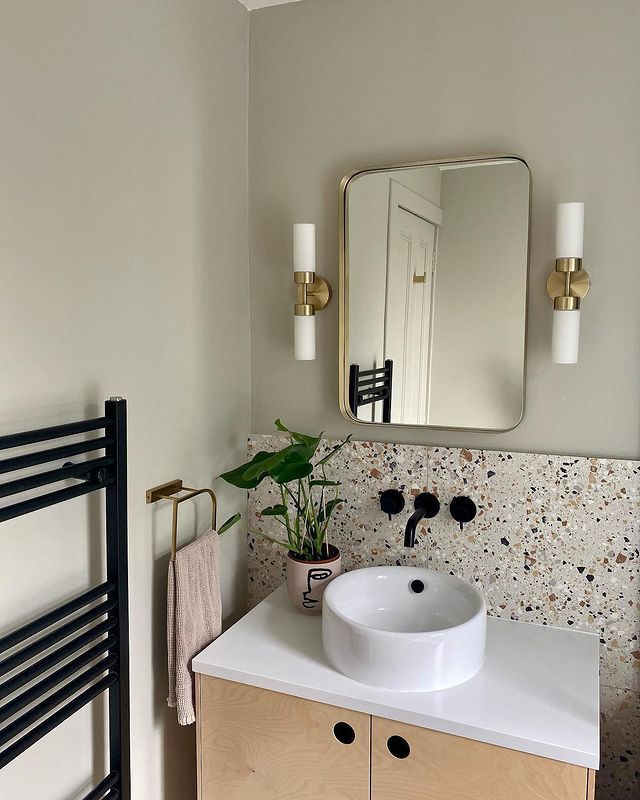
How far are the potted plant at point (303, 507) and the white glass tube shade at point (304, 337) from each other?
20 centimetres

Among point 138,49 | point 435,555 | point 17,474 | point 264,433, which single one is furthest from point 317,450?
point 138,49

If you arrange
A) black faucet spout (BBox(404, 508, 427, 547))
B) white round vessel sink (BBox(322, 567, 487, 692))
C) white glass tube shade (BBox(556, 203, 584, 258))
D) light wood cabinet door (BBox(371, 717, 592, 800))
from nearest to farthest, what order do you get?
light wood cabinet door (BBox(371, 717, 592, 800)) < white round vessel sink (BBox(322, 567, 487, 692)) < white glass tube shade (BBox(556, 203, 584, 258)) < black faucet spout (BBox(404, 508, 427, 547))

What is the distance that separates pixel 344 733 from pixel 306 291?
41.5 inches

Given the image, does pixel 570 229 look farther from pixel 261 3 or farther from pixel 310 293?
pixel 261 3

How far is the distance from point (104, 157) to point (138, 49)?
0.91ft

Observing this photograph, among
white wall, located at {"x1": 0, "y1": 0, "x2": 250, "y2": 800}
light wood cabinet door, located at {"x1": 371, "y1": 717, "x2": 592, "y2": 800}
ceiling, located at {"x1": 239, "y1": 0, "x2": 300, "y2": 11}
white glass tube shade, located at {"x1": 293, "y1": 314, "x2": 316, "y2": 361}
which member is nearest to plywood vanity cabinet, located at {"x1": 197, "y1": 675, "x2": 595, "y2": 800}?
light wood cabinet door, located at {"x1": 371, "y1": 717, "x2": 592, "y2": 800}

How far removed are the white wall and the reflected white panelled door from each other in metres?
0.44

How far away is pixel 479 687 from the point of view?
1371mm

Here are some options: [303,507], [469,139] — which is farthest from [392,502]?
[469,139]

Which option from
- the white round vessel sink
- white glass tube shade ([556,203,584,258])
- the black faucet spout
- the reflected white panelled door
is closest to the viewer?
the white round vessel sink

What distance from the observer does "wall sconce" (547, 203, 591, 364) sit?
1489 mm

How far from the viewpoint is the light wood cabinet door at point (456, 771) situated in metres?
1.22

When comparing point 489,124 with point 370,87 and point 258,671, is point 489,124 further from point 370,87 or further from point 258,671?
point 258,671

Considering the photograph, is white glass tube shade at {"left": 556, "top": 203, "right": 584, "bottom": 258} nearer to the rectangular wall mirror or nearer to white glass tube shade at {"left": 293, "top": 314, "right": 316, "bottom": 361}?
the rectangular wall mirror
